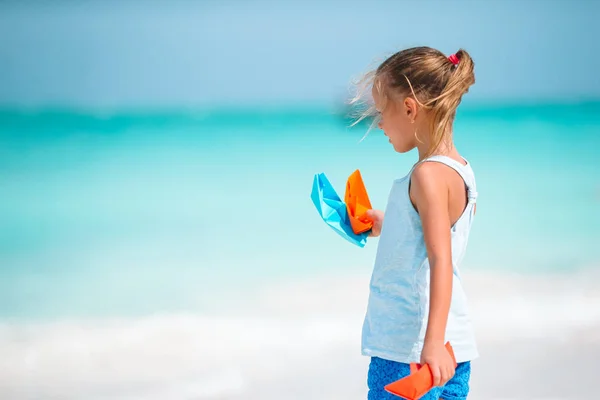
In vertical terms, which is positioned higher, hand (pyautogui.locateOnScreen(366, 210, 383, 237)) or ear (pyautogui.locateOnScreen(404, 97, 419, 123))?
ear (pyautogui.locateOnScreen(404, 97, 419, 123))

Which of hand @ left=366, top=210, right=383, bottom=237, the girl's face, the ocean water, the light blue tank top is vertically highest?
the ocean water

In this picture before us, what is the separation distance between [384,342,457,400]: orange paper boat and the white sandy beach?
36.3 inches

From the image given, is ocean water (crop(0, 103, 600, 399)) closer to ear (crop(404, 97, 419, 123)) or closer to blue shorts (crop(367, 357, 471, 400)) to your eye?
ear (crop(404, 97, 419, 123))

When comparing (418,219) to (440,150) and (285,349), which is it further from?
(285,349)

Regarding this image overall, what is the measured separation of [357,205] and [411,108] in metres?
0.28

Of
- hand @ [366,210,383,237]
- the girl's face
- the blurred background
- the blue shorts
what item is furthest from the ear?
the blue shorts

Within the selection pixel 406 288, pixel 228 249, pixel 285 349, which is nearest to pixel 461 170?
pixel 406 288

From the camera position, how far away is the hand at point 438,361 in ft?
3.59

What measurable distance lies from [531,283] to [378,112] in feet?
5.21

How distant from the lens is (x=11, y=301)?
8.48 ft

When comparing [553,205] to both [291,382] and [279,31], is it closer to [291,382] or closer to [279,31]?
[291,382]

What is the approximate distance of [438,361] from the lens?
110 cm

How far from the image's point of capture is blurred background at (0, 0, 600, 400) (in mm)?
2184

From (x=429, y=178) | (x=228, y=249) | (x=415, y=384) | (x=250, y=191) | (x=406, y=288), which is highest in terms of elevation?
(x=250, y=191)
